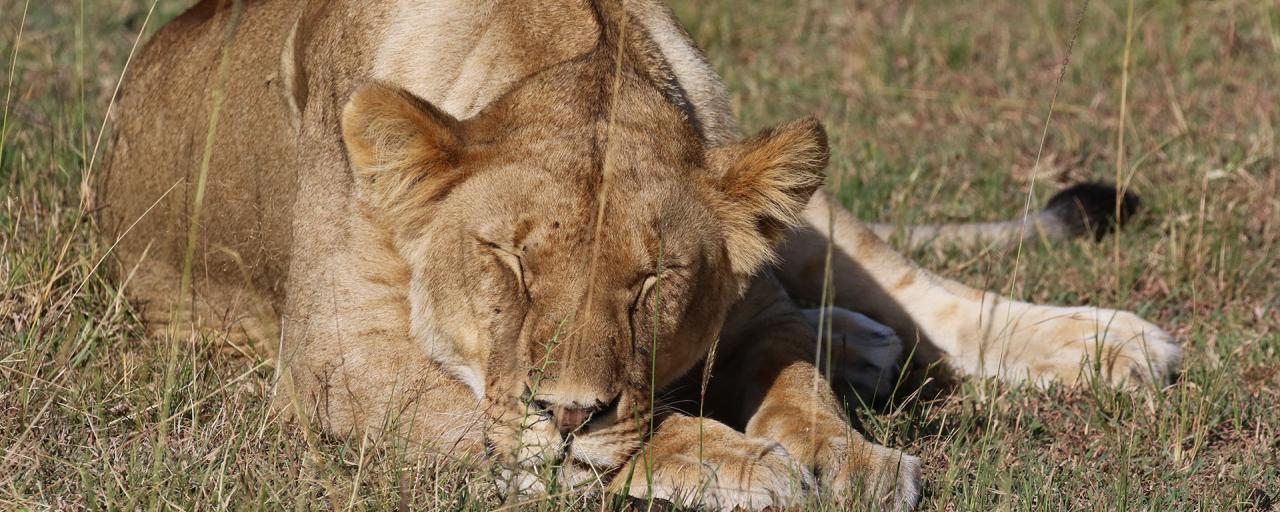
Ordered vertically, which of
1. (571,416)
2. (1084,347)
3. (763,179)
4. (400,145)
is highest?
(400,145)

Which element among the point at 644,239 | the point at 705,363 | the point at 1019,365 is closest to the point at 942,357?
the point at 1019,365

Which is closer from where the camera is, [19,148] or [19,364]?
[19,364]

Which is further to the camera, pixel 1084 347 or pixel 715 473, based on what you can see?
pixel 1084 347

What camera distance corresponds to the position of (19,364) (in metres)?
3.42

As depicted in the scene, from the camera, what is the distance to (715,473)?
2.88m

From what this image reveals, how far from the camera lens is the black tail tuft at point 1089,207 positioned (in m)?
4.95

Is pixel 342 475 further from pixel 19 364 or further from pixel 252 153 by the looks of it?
pixel 252 153

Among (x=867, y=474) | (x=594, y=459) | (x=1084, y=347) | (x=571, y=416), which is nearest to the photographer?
(x=571, y=416)

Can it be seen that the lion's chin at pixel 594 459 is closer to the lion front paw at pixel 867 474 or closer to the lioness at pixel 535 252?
the lioness at pixel 535 252

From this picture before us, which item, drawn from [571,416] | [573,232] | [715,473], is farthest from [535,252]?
[715,473]

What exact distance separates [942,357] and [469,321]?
5.62ft

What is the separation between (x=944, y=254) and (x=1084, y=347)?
94cm

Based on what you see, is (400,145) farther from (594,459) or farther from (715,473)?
(715,473)

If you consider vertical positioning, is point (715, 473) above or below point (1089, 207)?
above
